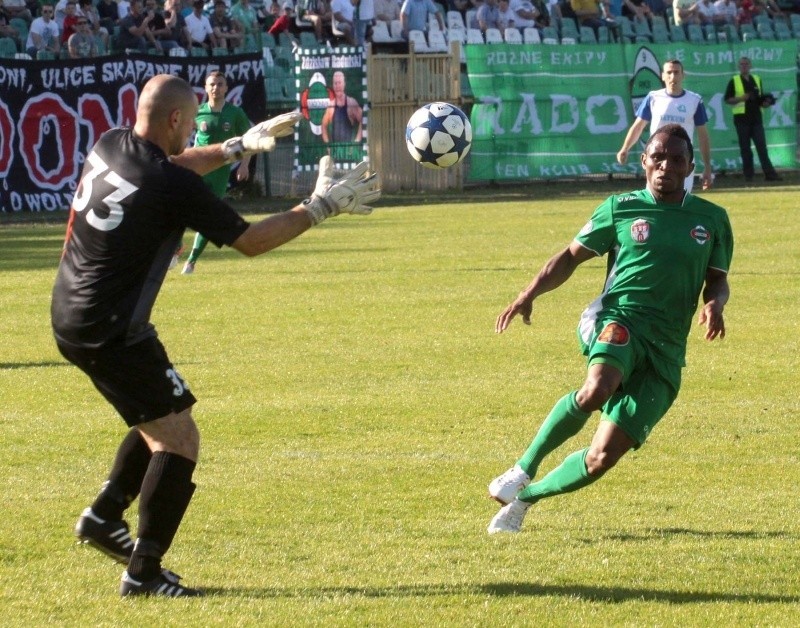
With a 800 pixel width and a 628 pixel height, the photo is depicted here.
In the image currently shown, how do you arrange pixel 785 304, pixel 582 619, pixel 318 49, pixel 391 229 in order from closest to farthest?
pixel 582 619 < pixel 785 304 < pixel 391 229 < pixel 318 49

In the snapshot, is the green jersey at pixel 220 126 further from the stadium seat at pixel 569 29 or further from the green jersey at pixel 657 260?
the stadium seat at pixel 569 29

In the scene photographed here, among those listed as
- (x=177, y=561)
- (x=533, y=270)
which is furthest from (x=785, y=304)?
(x=177, y=561)

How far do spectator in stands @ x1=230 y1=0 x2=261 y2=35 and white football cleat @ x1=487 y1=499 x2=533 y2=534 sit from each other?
23.3m

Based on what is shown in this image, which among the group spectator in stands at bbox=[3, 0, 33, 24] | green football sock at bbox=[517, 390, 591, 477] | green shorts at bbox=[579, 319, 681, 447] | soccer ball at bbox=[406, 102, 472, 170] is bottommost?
green football sock at bbox=[517, 390, 591, 477]

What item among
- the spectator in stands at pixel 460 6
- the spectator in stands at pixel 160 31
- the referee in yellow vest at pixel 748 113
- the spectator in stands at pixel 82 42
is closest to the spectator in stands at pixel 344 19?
the spectator in stands at pixel 160 31

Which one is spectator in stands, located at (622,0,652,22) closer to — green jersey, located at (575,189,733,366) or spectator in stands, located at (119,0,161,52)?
spectator in stands, located at (119,0,161,52)

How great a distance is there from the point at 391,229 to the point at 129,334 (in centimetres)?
1650

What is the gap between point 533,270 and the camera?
53.5 ft

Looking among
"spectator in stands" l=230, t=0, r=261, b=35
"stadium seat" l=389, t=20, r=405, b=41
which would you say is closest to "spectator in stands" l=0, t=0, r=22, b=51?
"spectator in stands" l=230, t=0, r=261, b=35

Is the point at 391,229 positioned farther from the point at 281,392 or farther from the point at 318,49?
the point at 281,392

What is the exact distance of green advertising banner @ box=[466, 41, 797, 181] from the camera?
30609 millimetres

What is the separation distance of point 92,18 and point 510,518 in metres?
22.1

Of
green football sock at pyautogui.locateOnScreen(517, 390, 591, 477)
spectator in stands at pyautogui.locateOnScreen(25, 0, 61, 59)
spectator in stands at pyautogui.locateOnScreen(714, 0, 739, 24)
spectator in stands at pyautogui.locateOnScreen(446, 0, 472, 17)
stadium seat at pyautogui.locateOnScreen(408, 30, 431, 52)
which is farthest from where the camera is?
spectator in stands at pyautogui.locateOnScreen(714, 0, 739, 24)

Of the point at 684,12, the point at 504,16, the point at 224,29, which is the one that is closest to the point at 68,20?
the point at 224,29
